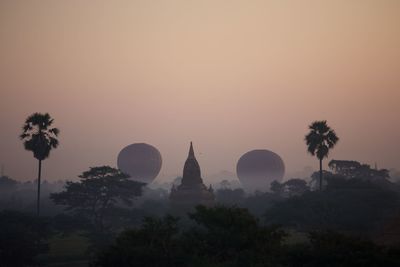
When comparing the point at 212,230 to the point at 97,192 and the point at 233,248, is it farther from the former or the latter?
the point at 97,192

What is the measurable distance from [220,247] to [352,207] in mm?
37468

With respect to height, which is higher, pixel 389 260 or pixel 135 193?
pixel 135 193

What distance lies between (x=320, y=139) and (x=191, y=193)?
19120 mm

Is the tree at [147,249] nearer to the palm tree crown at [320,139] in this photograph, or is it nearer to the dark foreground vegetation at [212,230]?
the dark foreground vegetation at [212,230]

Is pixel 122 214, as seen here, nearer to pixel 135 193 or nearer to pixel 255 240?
pixel 135 193

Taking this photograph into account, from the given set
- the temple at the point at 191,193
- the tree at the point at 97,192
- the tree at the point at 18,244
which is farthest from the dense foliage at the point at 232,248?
the temple at the point at 191,193

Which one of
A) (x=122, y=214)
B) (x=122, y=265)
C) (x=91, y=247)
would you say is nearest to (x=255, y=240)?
(x=122, y=265)

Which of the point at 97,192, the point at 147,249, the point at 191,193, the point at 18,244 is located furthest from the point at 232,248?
the point at 191,193

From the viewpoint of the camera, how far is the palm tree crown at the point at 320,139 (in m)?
77.6

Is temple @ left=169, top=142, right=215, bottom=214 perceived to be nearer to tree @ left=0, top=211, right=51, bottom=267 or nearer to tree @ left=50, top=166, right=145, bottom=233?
tree @ left=50, top=166, right=145, bottom=233

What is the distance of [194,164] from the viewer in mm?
89500

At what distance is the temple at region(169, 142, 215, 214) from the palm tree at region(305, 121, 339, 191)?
16007mm

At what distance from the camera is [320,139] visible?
254 ft

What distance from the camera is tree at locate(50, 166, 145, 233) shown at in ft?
247
